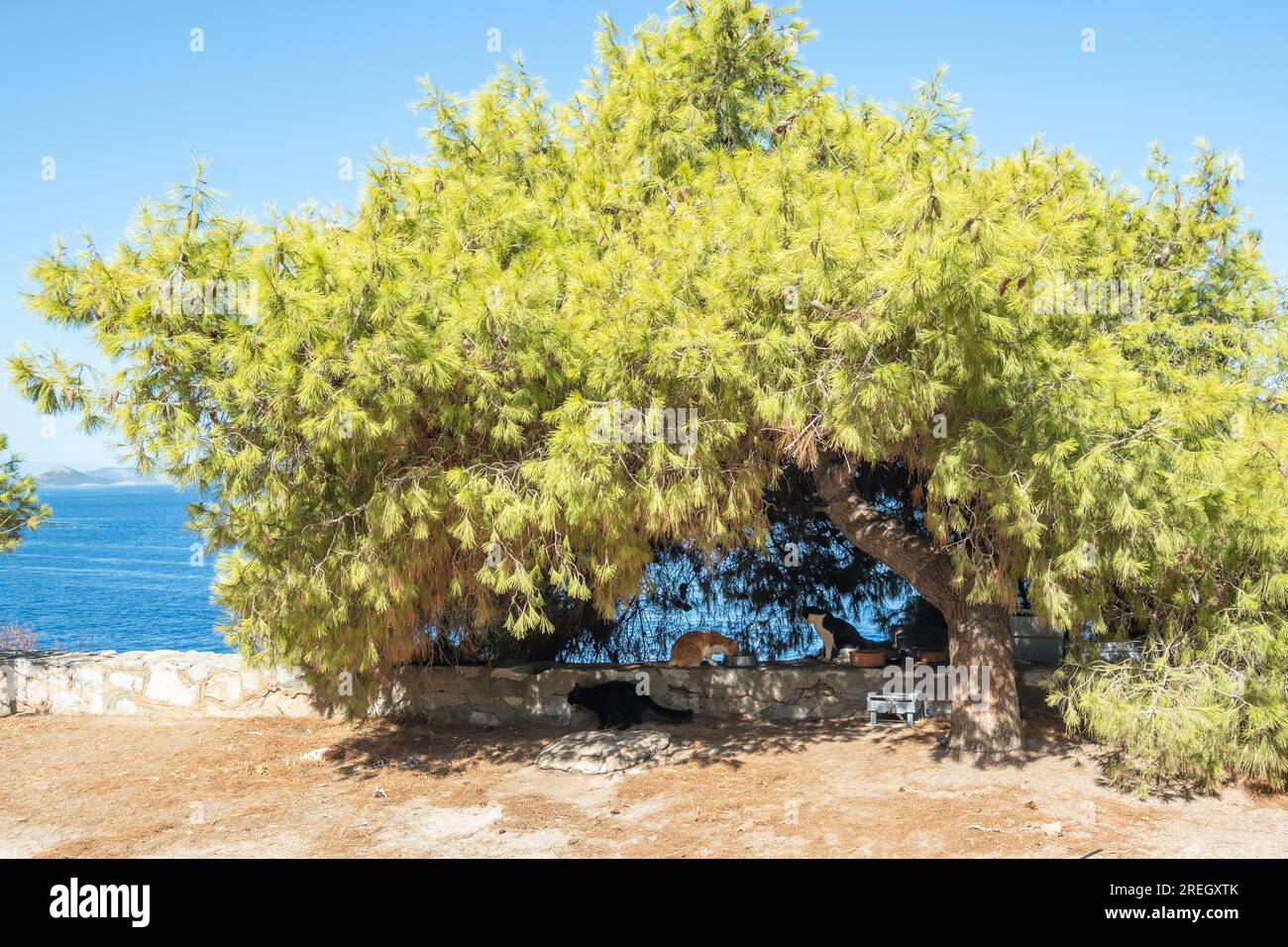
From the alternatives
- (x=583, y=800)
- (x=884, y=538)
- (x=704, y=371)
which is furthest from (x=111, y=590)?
(x=704, y=371)

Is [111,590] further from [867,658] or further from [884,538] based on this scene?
[884,538]

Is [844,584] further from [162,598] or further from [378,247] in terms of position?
[162,598]

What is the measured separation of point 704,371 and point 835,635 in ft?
17.0

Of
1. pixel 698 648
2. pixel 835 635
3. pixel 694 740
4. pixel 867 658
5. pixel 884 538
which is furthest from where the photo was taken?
pixel 835 635

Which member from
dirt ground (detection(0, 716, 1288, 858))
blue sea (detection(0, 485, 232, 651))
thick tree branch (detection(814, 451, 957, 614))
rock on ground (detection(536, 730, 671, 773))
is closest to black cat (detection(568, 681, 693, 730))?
dirt ground (detection(0, 716, 1288, 858))

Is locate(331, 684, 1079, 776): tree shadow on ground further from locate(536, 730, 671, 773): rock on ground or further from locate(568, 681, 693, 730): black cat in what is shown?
locate(536, 730, 671, 773): rock on ground

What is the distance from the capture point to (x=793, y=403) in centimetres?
591

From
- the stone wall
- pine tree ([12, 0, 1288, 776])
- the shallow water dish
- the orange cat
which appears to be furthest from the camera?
the orange cat

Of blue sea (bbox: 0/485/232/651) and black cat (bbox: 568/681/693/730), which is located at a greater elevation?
black cat (bbox: 568/681/693/730)

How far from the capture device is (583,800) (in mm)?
7066

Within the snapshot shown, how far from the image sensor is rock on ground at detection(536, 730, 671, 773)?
7.88 m

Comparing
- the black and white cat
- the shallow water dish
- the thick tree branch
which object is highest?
the thick tree branch

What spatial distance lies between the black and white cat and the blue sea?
26.9 feet

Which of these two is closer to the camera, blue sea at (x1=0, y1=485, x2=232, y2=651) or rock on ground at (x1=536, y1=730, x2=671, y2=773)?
rock on ground at (x1=536, y1=730, x2=671, y2=773)
